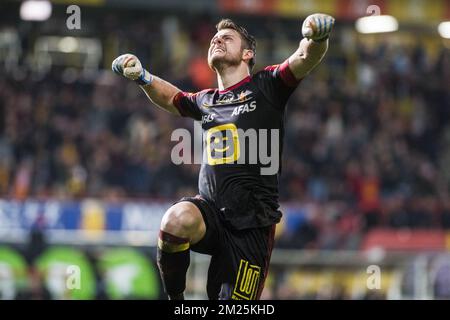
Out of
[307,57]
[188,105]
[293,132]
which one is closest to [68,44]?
[293,132]

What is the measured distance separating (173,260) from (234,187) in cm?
75

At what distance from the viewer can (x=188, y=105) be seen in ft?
25.1

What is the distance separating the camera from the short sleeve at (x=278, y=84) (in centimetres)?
699

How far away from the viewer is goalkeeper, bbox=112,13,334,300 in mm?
6723

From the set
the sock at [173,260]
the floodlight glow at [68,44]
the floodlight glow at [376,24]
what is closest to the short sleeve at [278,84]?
the sock at [173,260]

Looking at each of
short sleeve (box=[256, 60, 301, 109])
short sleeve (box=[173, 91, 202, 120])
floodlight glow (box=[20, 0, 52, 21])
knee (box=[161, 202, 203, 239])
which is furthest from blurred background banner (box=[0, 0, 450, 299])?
knee (box=[161, 202, 203, 239])

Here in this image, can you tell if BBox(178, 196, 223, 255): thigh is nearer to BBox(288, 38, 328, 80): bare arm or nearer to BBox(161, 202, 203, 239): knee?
BBox(161, 202, 203, 239): knee

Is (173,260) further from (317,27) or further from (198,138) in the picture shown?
(198,138)

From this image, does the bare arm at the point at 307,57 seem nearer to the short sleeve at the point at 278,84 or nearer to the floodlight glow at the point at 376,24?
the short sleeve at the point at 278,84

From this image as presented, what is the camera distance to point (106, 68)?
22562 mm

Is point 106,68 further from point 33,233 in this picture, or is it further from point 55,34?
point 33,233

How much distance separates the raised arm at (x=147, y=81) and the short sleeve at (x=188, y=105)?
0.19 ft

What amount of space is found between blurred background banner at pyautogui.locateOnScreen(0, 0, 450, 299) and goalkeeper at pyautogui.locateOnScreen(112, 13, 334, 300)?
354 centimetres
